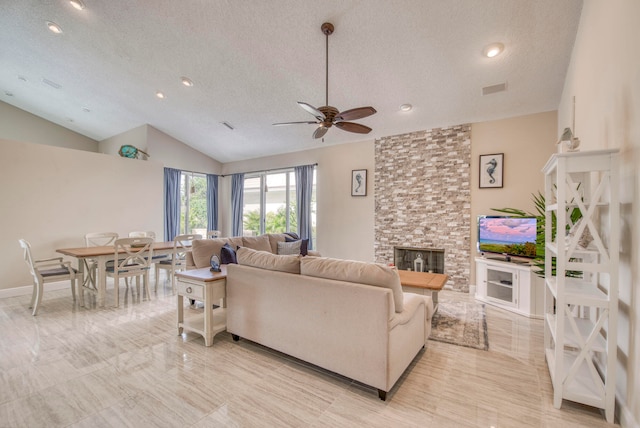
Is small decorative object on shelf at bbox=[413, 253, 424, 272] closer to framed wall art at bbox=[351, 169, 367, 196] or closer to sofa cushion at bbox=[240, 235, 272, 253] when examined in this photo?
framed wall art at bbox=[351, 169, 367, 196]

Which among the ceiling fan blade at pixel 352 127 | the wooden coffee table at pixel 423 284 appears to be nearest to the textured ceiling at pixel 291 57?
the ceiling fan blade at pixel 352 127

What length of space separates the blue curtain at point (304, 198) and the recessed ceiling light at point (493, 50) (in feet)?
13.1

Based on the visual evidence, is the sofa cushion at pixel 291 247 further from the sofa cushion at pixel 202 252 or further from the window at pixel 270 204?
the sofa cushion at pixel 202 252

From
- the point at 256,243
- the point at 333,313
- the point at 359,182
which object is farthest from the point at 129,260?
the point at 359,182

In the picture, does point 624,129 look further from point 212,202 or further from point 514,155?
point 212,202

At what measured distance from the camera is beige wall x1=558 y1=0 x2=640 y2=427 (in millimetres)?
1665

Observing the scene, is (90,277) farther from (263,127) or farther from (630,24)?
(630,24)

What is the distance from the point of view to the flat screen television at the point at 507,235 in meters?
4.03

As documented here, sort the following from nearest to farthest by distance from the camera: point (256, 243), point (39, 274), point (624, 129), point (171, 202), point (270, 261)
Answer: point (624, 129) < point (270, 261) < point (39, 274) < point (256, 243) < point (171, 202)

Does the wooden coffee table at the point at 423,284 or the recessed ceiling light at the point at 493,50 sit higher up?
the recessed ceiling light at the point at 493,50

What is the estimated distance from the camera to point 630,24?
1.74 metres

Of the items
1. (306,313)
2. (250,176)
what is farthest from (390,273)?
(250,176)

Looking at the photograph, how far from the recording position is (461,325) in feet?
11.1

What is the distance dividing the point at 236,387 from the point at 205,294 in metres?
0.96
